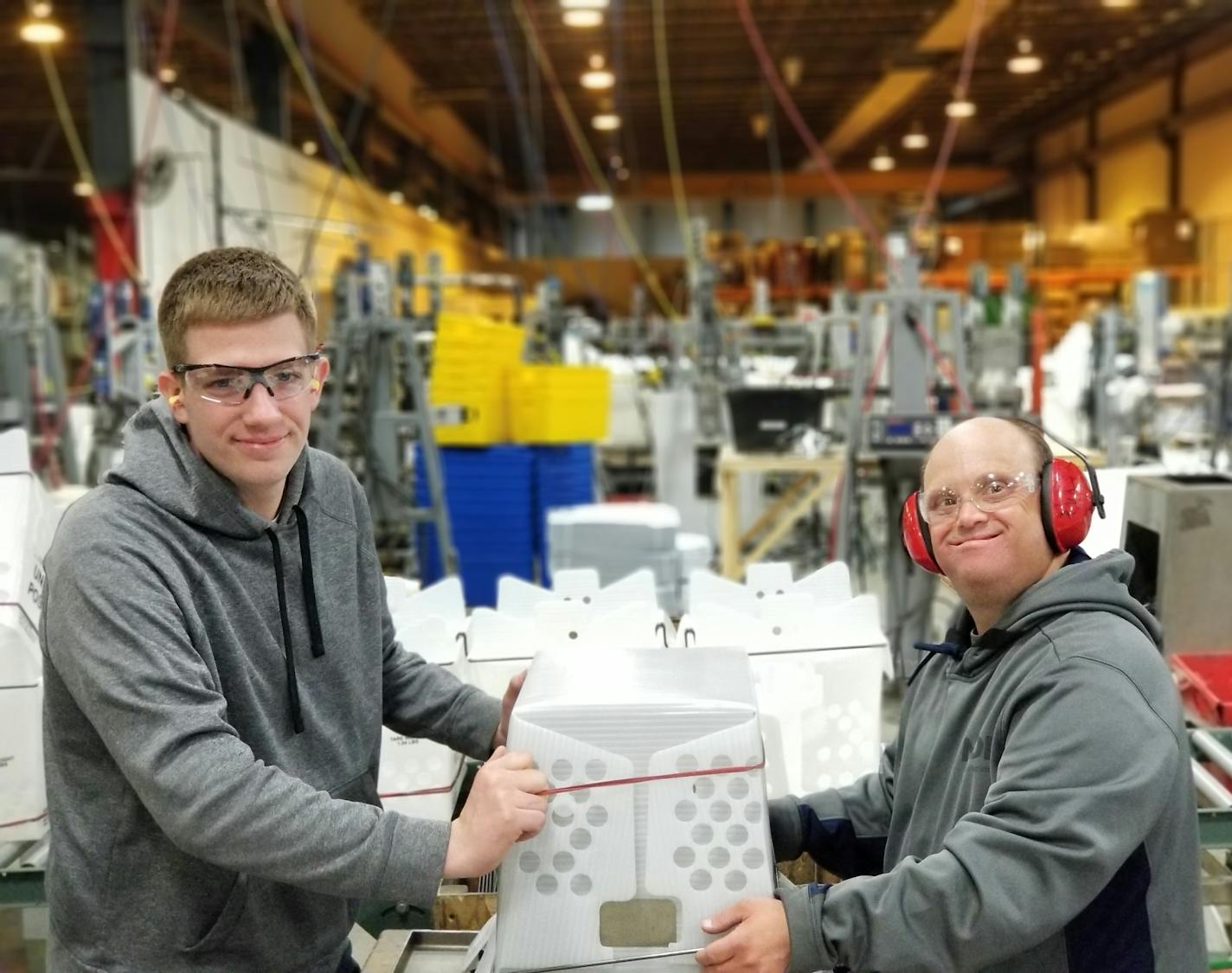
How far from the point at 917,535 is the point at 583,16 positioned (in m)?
9.40

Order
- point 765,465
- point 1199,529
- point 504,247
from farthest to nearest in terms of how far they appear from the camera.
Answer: point 504,247
point 765,465
point 1199,529

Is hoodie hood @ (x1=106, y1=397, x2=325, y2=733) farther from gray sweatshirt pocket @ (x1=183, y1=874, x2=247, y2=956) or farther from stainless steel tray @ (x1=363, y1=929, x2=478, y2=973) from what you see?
stainless steel tray @ (x1=363, y1=929, x2=478, y2=973)

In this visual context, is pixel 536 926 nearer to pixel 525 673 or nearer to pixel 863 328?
pixel 525 673

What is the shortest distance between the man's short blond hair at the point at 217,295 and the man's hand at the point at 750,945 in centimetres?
86

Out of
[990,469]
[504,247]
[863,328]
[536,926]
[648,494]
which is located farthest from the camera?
[504,247]

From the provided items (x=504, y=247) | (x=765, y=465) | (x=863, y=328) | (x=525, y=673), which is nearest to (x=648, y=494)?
(x=765, y=465)

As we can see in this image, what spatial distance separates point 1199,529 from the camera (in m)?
2.59

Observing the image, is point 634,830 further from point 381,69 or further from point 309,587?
point 381,69

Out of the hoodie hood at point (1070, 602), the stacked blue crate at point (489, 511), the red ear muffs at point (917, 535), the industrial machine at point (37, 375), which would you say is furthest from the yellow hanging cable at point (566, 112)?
the hoodie hood at point (1070, 602)

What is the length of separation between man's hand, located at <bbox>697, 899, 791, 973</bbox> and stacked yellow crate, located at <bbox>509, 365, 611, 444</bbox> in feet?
17.0

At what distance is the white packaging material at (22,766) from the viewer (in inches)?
76.5

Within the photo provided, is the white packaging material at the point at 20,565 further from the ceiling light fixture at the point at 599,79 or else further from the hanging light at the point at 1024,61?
the hanging light at the point at 1024,61

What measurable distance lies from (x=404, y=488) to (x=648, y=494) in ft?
11.6

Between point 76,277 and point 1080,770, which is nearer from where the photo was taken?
point 1080,770
